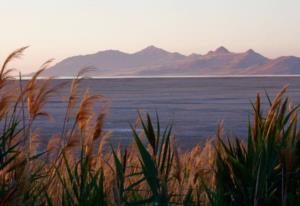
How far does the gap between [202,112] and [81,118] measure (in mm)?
25219

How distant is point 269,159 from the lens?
4145 mm

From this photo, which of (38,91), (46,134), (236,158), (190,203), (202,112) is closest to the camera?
(38,91)

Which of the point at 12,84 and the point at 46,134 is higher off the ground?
the point at 12,84

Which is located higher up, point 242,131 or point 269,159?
point 269,159

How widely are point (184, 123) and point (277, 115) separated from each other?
19.4 m

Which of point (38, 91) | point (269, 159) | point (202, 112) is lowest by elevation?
point (202, 112)

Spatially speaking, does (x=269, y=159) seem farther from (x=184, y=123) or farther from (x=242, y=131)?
(x=184, y=123)

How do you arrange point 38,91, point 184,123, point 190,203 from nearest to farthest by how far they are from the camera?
point 38,91 → point 190,203 → point 184,123

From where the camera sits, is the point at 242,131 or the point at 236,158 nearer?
the point at 236,158

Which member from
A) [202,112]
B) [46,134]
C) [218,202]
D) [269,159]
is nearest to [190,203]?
[218,202]

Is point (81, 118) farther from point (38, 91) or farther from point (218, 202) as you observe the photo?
point (218, 202)

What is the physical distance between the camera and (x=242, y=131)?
67.2 feet

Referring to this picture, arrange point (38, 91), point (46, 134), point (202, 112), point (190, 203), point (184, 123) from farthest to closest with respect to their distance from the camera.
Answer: point (202, 112), point (184, 123), point (46, 134), point (190, 203), point (38, 91)

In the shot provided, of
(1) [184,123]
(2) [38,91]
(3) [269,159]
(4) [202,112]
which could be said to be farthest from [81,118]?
(4) [202,112]
